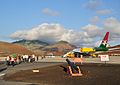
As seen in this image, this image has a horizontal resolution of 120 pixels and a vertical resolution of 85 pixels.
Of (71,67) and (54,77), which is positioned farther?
(71,67)

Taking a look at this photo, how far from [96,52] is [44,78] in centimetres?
10077

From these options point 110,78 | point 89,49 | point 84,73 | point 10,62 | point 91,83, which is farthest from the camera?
point 89,49

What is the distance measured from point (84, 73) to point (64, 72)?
2.98 metres

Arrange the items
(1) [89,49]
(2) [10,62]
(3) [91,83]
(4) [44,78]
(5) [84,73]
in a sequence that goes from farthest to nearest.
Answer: (1) [89,49]
(2) [10,62]
(5) [84,73]
(4) [44,78]
(3) [91,83]

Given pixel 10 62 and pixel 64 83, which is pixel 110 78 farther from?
pixel 10 62

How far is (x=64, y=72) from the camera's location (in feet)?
128

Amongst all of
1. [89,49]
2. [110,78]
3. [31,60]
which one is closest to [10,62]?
[31,60]

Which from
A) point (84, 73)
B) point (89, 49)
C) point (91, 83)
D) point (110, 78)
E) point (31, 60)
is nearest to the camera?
point (91, 83)

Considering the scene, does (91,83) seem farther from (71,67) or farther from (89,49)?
(89,49)

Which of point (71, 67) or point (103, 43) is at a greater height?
point (103, 43)

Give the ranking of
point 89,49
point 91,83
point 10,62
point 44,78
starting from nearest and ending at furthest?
point 91,83, point 44,78, point 10,62, point 89,49

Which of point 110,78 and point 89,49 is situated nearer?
point 110,78

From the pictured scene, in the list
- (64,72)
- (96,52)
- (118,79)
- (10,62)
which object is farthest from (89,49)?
(118,79)

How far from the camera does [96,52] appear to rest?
134 metres
